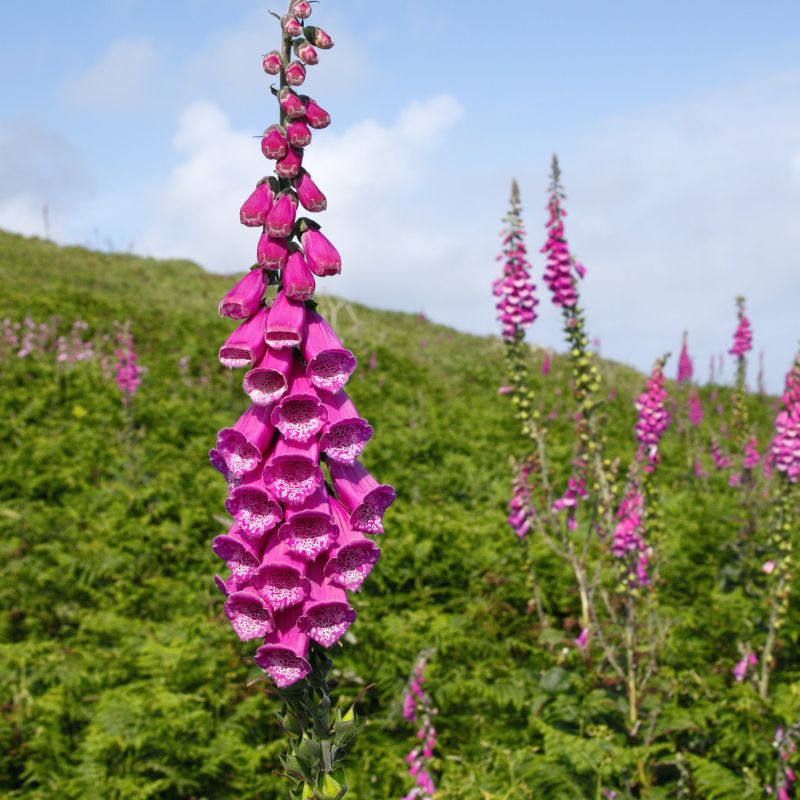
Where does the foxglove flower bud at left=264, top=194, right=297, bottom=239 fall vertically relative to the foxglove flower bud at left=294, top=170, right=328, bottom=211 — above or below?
below

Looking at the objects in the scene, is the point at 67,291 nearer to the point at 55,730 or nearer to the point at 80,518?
the point at 80,518

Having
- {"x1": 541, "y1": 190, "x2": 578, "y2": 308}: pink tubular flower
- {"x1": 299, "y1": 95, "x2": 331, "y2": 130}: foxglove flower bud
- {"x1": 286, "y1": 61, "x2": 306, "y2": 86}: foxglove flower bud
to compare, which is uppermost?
{"x1": 541, "y1": 190, "x2": 578, "y2": 308}: pink tubular flower

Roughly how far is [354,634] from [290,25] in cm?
479

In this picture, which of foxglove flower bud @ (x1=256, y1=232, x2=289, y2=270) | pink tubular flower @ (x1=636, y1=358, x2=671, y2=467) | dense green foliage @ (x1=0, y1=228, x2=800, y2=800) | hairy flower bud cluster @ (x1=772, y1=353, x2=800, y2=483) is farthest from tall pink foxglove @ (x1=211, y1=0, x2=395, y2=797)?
hairy flower bud cluster @ (x1=772, y1=353, x2=800, y2=483)

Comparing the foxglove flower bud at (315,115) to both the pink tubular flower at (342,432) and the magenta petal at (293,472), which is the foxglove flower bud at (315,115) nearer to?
the pink tubular flower at (342,432)

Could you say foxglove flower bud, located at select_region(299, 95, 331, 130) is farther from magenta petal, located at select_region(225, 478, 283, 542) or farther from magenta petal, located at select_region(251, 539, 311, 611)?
magenta petal, located at select_region(251, 539, 311, 611)

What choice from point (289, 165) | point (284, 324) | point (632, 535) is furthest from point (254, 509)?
point (632, 535)

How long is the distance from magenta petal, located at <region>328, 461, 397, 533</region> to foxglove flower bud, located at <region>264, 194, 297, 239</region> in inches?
24.9

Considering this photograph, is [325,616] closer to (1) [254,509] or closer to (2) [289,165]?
(1) [254,509]

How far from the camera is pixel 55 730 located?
4.85 meters

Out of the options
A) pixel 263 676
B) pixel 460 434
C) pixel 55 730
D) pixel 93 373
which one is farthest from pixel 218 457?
pixel 93 373

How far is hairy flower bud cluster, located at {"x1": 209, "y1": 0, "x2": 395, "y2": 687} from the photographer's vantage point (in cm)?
189

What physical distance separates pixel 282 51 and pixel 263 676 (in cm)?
164

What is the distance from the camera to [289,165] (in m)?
1.99
